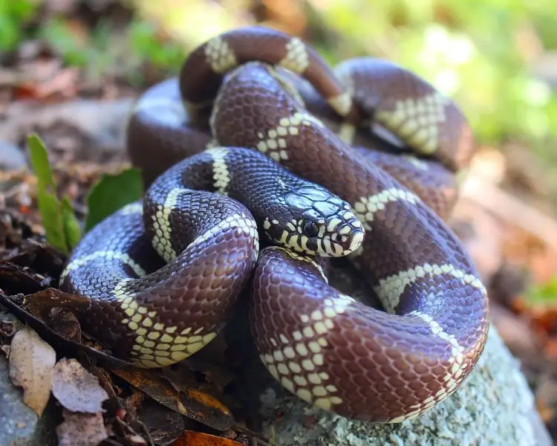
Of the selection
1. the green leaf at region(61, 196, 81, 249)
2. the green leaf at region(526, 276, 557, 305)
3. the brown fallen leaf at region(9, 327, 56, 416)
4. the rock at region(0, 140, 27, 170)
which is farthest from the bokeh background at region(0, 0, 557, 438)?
the brown fallen leaf at region(9, 327, 56, 416)

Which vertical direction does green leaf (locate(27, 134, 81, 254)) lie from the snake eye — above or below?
below

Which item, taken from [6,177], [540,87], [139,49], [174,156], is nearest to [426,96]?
[174,156]

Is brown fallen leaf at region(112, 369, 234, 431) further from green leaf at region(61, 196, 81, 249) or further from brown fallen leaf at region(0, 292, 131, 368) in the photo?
green leaf at region(61, 196, 81, 249)

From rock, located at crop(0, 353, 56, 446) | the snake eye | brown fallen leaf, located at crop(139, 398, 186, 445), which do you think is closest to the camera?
rock, located at crop(0, 353, 56, 446)

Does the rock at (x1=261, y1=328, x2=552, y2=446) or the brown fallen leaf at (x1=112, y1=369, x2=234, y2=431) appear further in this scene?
the rock at (x1=261, y1=328, x2=552, y2=446)

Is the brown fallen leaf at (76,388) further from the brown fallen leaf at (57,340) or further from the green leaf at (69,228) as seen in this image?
the green leaf at (69,228)

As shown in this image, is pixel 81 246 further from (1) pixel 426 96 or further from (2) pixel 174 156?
(1) pixel 426 96
